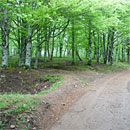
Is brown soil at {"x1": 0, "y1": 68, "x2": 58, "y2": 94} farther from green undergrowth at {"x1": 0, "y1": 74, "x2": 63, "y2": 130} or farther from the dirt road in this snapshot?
the dirt road

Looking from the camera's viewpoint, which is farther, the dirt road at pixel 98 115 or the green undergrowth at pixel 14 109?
the dirt road at pixel 98 115

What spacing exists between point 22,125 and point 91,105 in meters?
3.20

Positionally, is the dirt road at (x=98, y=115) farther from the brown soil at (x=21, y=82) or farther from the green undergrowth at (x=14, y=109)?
the brown soil at (x=21, y=82)

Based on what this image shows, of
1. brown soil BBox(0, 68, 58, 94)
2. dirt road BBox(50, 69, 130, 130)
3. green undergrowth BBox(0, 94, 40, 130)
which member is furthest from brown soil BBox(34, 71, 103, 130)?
brown soil BBox(0, 68, 58, 94)

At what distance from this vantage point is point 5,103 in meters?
4.74

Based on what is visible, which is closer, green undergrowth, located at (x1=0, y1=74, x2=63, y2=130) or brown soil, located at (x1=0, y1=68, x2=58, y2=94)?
green undergrowth, located at (x1=0, y1=74, x2=63, y2=130)

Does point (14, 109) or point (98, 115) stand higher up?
point (14, 109)

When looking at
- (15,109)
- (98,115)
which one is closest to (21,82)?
(15,109)

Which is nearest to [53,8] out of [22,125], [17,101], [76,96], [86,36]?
[76,96]

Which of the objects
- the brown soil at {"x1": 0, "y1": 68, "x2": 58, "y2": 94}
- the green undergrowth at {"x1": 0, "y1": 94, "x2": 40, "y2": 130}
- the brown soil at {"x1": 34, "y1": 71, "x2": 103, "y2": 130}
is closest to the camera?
the green undergrowth at {"x1": 0, "y1": 94, "x2": 40, "y2": 130}

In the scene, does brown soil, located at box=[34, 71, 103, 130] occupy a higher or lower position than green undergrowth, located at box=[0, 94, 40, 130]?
lower

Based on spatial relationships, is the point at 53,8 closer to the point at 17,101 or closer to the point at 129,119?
the point at 17,101

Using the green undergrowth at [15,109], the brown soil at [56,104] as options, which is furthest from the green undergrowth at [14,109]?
the brown soil at [56,104]

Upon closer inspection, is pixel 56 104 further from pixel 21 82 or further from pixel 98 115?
pixel 21 82
